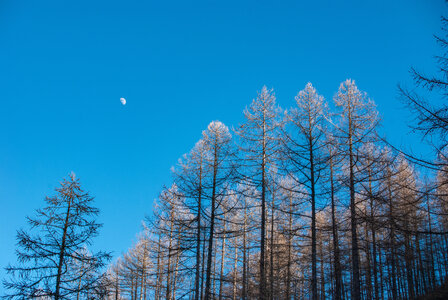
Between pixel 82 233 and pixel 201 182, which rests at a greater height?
pixel 201 182

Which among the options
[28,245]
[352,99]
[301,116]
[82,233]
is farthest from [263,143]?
[28,245]

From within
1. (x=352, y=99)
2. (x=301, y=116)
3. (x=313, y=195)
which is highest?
(x=352, y=99)

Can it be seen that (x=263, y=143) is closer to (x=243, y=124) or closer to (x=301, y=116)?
(x=243, y=124)

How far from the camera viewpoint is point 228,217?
22.0 metres

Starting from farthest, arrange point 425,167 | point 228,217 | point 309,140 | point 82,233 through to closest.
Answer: point 228,217, point 309,140, point 82,233, point 425,167

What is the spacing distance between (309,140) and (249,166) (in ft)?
10.2

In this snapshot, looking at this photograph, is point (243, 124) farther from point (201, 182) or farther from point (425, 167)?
point (425, 167)

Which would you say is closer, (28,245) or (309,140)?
(28,245)

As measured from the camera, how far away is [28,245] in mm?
10539

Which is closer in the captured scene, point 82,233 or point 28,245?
point 28,245

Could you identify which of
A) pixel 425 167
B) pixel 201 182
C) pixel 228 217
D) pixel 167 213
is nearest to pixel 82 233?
pixel 201 182

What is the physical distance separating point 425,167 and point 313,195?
6172 millimetres

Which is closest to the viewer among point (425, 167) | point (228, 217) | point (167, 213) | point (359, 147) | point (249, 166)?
point (425, 167)

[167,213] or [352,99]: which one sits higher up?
[352,99]
